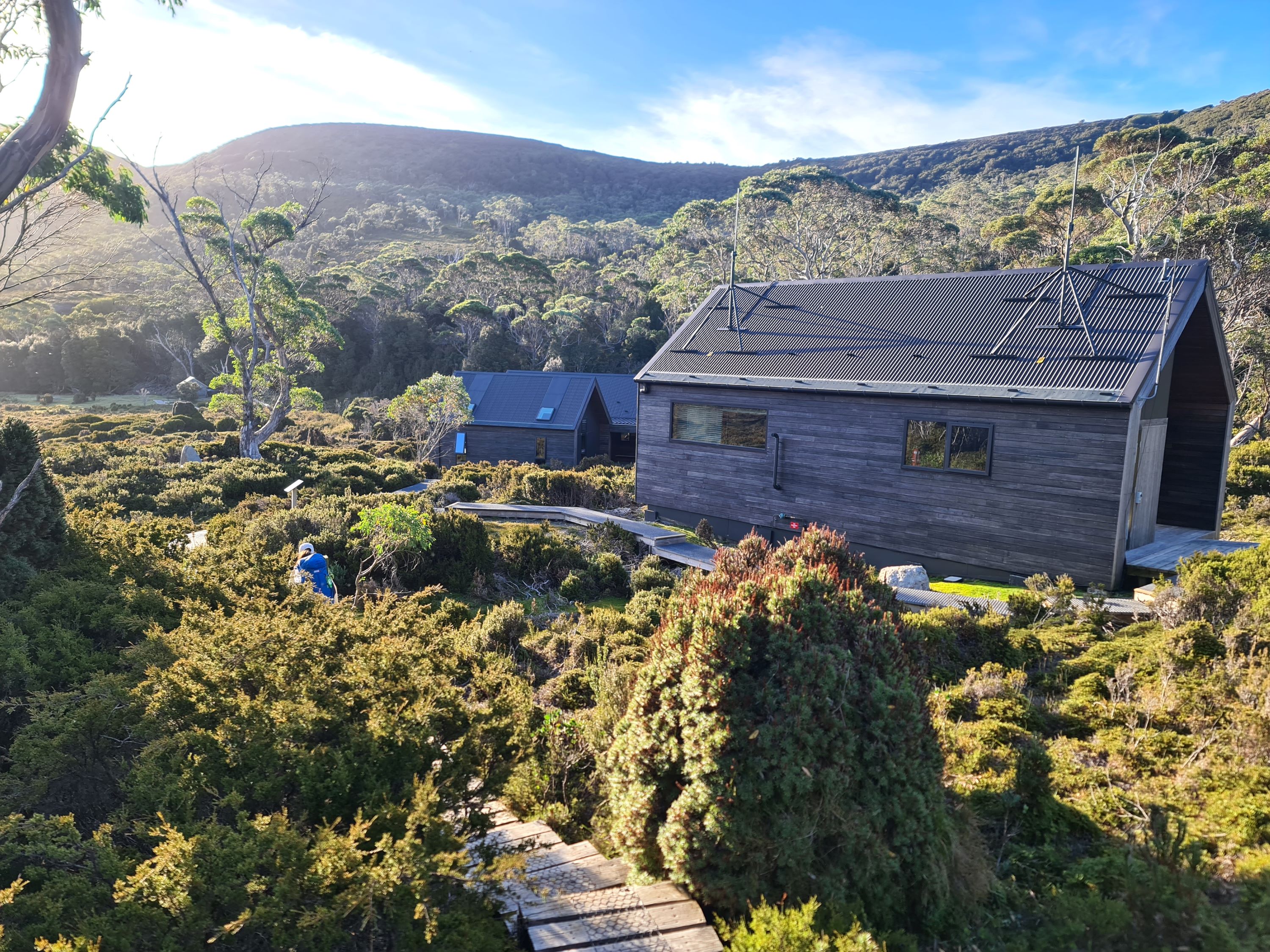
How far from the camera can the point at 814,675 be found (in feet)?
12.6

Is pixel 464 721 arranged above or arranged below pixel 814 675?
below

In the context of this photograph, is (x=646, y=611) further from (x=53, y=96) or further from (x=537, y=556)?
(x=53, y=96)

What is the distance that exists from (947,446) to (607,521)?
6.96 meters

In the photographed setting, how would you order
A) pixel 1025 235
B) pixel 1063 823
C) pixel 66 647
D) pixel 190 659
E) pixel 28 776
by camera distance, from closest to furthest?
pixel 28 776
pixel 1063 823
pixel 190 659
pixel 66 647
pixel 1025 235

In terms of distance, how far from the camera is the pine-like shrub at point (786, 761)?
11.9 ft

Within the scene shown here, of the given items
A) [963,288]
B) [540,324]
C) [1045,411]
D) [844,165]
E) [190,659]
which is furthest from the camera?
[844,165]

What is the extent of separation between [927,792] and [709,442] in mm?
12141

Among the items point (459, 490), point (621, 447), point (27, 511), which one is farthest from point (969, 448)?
point (621, 447)

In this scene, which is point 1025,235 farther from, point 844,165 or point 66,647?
point 844,165

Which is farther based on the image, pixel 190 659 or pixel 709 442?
pixel 709 442

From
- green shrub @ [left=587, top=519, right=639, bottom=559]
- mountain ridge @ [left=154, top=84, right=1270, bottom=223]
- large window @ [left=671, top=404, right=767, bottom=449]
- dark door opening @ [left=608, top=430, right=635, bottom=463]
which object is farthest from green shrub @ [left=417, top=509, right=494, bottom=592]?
mountain ridge @ [left=154, top=84, right=1270, bottom=223]

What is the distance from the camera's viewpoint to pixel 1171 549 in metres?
11.9

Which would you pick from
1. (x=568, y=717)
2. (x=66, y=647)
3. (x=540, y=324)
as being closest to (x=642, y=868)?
(x=568, y=717)

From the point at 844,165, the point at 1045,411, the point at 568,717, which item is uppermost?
the point at 844,165
